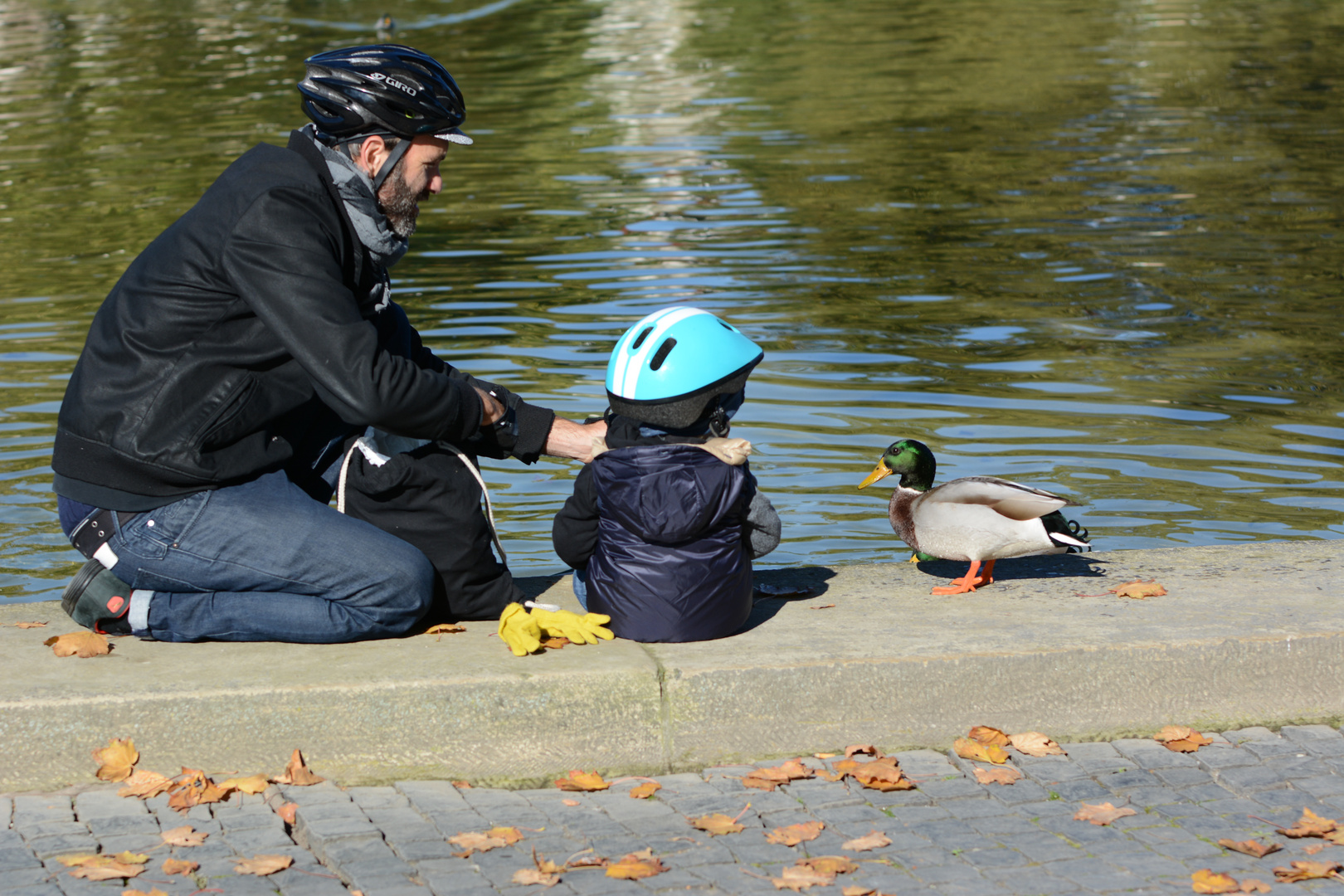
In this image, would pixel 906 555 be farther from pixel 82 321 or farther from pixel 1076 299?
pixel 82 321

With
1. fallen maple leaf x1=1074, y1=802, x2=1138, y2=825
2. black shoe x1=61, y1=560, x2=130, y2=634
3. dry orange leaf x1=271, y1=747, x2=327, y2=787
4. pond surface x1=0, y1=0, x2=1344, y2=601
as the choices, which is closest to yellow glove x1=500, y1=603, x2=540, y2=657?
dry orange leaf x1=271, y1=747, x2=327, y2=787

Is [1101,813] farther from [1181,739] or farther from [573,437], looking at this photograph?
[573,437]

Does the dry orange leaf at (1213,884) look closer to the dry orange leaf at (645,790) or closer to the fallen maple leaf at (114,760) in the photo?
the dry orange leaf at (645,790)

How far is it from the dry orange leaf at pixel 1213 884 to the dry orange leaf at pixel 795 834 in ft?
3.12

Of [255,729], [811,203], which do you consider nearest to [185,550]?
[255,729]

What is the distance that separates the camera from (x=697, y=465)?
16.2ft

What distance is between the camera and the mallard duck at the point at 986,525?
18.1 feet

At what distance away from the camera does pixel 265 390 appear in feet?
16.0

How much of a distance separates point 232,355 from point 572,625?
52.2 inches

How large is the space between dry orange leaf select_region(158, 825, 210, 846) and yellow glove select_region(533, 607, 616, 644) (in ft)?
4.06

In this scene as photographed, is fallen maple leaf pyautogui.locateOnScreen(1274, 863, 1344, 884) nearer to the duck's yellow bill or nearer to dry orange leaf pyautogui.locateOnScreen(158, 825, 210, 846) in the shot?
the duck's yellow bill

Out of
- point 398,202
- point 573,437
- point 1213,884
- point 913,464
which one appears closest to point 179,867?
point 573,437

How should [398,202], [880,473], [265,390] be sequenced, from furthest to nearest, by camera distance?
[880,473]
[398,202]
[265,390]

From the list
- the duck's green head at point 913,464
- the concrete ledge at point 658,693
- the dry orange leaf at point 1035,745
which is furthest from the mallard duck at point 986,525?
the dry orange leaf at point 1035,745
